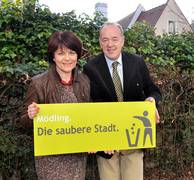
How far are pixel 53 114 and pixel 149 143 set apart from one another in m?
0.88

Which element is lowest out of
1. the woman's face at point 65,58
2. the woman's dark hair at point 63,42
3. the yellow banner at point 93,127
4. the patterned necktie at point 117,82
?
the yellow banner at point 93,127

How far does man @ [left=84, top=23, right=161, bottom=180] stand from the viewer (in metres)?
2.75

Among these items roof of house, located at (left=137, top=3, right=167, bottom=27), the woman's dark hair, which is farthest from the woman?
roof of house, located at (left=137, top=3, right=167, bottom=27)

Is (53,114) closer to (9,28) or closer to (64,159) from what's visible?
(64,159)

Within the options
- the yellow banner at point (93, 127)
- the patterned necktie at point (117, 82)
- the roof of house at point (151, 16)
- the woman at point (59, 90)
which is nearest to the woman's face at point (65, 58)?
the woman at point (59, 90)

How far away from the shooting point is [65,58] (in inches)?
96.0

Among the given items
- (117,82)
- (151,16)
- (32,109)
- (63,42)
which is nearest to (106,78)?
(117,82)

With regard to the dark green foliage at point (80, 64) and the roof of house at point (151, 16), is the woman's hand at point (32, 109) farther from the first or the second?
the roof of house at point (151, 16)

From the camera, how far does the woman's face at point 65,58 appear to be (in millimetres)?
2445

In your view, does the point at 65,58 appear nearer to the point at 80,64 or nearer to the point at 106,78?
the point at 106,78

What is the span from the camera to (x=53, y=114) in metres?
2.52

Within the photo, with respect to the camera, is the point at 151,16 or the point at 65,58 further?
the point at 151,16

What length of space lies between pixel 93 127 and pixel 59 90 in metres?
0.42

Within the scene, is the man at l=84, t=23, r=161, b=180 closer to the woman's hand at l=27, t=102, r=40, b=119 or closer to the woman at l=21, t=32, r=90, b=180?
the woman at l=21, t=32, r=90, b=180
